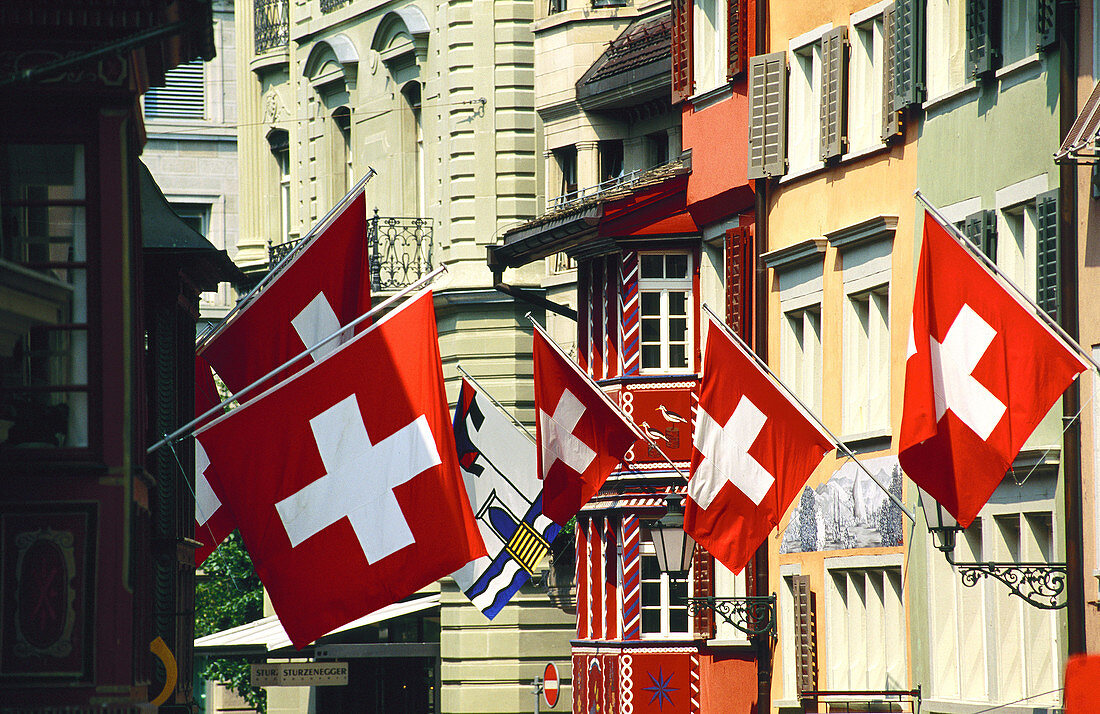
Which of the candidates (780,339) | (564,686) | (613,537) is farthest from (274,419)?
(564,686)

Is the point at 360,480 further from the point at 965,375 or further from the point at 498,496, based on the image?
the point at 498,496

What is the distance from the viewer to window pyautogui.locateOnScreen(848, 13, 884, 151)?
26.4m

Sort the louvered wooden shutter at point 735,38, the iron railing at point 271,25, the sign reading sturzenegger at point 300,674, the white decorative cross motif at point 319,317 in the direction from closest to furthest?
the white decorative cross motif at point 319,317 → the louvered wooden shutter at point 735,38 → the sign reading sturzenegger at point 300,674 → the iron railing at point 271,25

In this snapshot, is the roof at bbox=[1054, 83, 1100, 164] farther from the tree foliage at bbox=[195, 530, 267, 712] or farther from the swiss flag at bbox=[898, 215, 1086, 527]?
the tree foliage at bbox=[195, 530, 267, 712]

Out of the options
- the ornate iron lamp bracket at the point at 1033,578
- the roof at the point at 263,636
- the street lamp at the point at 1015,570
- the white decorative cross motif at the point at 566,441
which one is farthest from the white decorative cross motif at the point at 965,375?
the roof at the point at 263,636

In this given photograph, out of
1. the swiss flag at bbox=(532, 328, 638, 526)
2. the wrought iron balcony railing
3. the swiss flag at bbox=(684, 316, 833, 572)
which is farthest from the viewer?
the wrought iron balcony railing

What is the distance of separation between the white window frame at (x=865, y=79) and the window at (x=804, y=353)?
222 centimetres

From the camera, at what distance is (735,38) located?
30047 mm

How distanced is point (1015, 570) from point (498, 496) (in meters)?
10.0

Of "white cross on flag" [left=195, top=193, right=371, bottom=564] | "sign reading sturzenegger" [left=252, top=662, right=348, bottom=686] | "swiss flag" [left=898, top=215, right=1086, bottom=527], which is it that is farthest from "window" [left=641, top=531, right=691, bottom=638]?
"swiss flag" [left=898, top=215, right=1086, bottom=527]

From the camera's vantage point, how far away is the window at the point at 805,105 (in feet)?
92.1

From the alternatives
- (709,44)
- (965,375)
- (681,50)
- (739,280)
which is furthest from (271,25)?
(965,375)

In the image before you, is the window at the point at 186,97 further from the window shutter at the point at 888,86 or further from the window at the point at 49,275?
the window at the point at 49,275

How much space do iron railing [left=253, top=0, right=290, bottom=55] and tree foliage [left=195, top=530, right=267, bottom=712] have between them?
1016 cm
